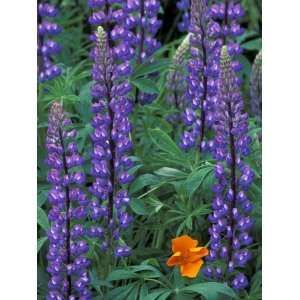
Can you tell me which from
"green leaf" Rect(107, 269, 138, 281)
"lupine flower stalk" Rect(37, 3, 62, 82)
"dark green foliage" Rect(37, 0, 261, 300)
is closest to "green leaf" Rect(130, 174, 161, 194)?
"dark green foliage" Rect(37, 0, 261, 300)

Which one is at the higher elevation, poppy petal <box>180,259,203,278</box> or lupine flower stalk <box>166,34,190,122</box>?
lupine flower stalk <box>166,34,190,122</box>

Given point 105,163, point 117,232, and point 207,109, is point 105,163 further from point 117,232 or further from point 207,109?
point 207,109

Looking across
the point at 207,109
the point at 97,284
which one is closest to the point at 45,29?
the point at 207,109

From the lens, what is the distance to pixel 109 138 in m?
2.21

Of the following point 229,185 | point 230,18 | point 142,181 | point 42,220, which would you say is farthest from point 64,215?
point 230,18

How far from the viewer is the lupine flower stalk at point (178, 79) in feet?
8.63

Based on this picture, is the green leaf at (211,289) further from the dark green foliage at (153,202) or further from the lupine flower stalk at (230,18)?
the lupine flower stalk at (230,18)

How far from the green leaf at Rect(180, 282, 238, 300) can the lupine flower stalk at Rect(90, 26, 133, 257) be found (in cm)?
23

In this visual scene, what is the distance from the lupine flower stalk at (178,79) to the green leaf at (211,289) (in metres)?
0.65

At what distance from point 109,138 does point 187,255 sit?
35cm

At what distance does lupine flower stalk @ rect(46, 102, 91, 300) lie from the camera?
213 centimetres

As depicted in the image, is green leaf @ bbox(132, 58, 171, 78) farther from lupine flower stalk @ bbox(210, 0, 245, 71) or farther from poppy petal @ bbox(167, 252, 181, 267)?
poppy petal @ bbox(167, 252, 181, 267)

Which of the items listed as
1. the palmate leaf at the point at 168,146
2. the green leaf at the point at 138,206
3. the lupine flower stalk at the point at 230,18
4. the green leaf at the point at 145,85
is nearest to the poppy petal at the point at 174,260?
the green leaf at the point at 138,206

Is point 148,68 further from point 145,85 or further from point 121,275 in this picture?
point 121,275
